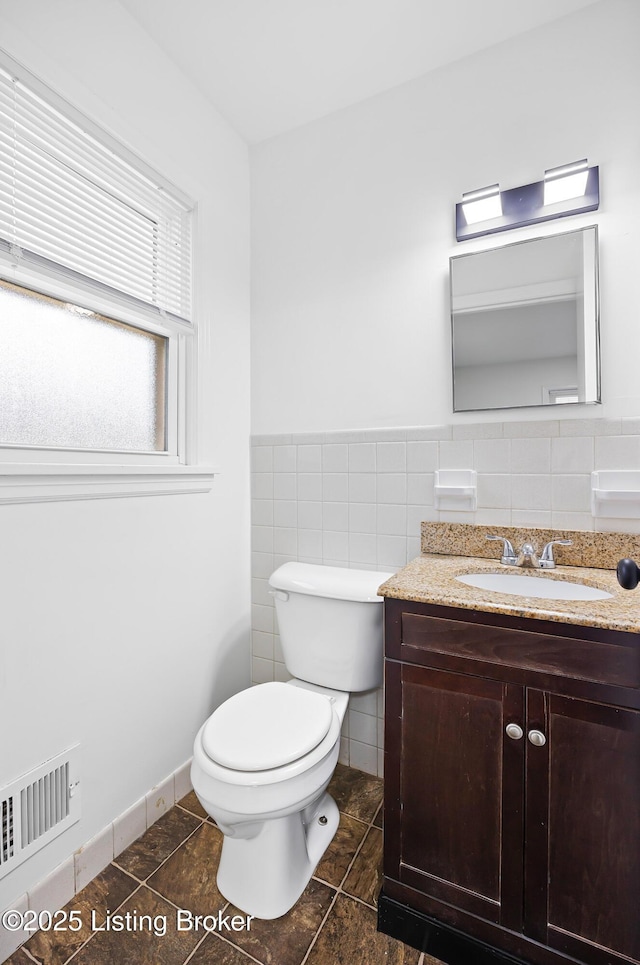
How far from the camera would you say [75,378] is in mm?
1334

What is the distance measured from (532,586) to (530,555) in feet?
A: 0.31

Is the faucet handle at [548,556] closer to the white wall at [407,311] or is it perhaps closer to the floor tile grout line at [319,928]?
→ the white wall at [407,311]

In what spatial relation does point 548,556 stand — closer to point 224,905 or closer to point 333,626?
point 333,626

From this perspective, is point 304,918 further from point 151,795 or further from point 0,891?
point 0,891

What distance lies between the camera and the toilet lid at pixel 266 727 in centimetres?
111

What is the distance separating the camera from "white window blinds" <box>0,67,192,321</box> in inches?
44.2

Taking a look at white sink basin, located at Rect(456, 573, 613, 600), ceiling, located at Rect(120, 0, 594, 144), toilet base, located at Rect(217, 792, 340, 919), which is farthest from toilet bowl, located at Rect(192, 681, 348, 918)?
ceiling, located at Rect(120, 0, 594, 144)

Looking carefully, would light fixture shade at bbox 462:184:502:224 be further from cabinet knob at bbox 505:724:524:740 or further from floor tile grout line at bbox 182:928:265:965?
floor tile grout line at bbox 182:928:265:965

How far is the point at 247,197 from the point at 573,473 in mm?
1746

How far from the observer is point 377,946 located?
110 centimetres

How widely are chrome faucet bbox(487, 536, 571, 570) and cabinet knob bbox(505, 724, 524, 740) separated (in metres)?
0.51

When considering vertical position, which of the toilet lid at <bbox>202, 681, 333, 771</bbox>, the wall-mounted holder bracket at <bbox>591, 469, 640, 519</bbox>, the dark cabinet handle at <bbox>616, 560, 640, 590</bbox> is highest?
the wall-mounted holder bracket at <bbox>591, 469, 640, 519</bbox>

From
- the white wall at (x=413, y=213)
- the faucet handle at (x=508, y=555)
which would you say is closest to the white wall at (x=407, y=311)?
the white wall at (x=413, y=213)

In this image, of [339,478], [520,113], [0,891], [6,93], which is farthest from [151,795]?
[520,113]
